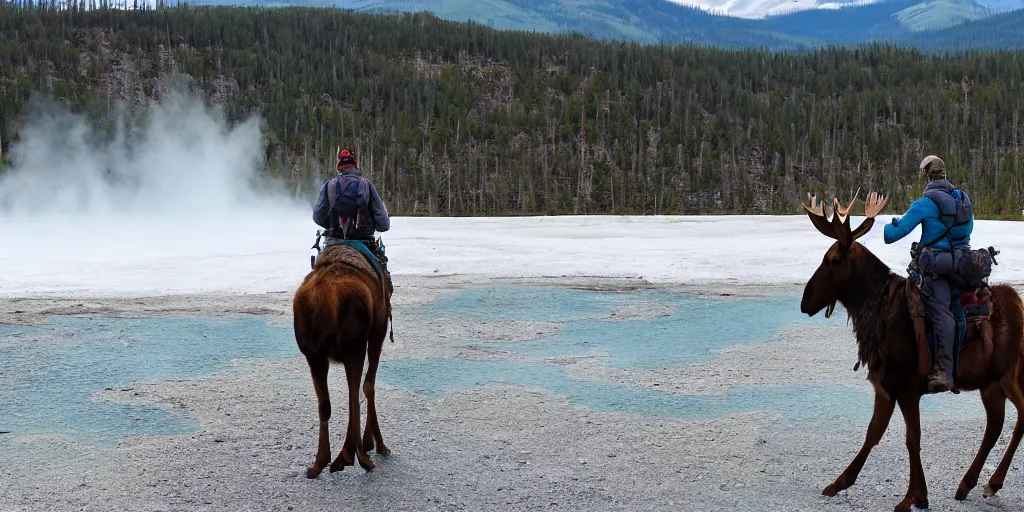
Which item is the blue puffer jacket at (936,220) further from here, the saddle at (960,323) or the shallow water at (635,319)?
the shallow water at (635,319)

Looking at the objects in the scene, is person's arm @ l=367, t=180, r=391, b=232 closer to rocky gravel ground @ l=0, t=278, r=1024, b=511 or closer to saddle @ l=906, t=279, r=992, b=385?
rocky gravel ground @ l=0, t=278, r=1024, b=511

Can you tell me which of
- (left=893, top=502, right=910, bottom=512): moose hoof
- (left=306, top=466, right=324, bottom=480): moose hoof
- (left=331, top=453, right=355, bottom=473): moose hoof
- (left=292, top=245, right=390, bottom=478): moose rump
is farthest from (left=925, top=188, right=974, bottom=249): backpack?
(left=306, top=466, right=324, bottom=480): moose hoof

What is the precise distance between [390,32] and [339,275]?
11235 cm

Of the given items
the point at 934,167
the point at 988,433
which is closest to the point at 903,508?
the point at 988,433

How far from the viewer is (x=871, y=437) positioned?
6.70 m

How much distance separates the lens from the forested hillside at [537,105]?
89312mm

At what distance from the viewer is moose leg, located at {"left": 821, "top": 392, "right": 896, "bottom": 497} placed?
6.64 meters

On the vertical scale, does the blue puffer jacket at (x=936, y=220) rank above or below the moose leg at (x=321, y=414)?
above

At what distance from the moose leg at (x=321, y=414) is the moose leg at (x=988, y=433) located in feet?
14.9

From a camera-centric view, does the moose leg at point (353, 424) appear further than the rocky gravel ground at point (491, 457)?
Yes

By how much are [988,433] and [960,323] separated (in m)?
0.91

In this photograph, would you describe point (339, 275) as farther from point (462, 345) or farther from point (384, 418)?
point (462, 345)

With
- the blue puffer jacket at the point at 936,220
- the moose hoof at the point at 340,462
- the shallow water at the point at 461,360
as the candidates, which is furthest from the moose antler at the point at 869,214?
the moose hoof at the point at 340,462

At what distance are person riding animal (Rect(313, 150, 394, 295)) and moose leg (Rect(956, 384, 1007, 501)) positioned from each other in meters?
4.75
